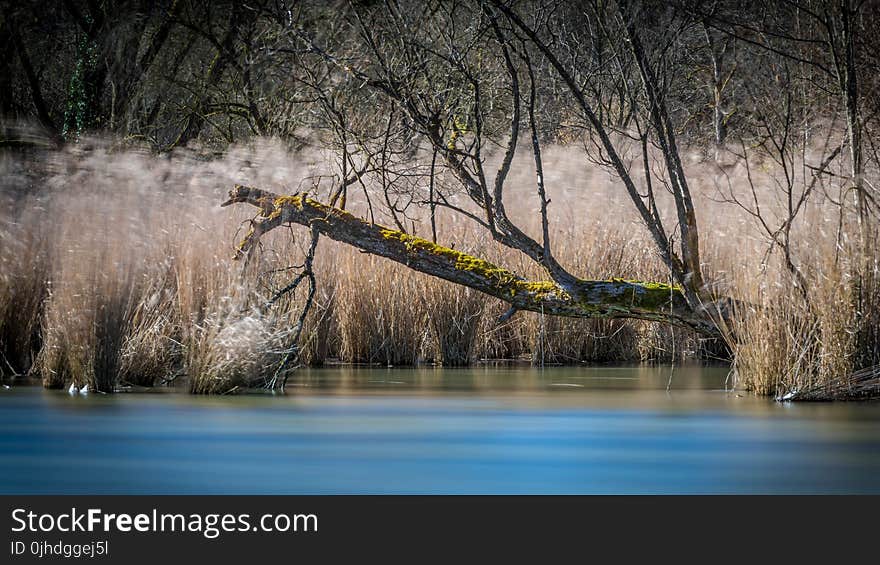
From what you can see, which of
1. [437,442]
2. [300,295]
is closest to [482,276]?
[300,295]

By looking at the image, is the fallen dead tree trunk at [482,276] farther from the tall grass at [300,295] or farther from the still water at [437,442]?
the still water at [437,442]

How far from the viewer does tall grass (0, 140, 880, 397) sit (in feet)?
22.9

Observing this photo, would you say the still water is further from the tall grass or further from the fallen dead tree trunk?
the fallen dead tree trunk

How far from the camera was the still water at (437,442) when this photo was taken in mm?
5102

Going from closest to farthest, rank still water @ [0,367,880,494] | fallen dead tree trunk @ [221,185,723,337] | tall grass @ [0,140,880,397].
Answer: still water @ [0,367,880,494], tall grass @ [0,140,880,397], fallen dead tree trunk @ [221,185,723,337]

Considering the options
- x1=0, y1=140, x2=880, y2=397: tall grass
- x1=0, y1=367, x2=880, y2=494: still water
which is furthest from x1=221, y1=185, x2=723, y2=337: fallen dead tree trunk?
x1=0, y1=367, x2=880, y2=494: still water

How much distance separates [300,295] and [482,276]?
1.92 meters

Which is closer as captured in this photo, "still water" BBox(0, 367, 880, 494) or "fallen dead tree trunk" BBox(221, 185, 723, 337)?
"still water" BBox(0, 367, 880, 494)

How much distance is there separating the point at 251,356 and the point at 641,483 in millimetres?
3222

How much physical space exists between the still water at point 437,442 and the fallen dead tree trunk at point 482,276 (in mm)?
498

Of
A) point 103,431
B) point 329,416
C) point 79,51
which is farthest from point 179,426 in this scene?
point 79,51

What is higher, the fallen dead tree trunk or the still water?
the fallen dead tree trunk

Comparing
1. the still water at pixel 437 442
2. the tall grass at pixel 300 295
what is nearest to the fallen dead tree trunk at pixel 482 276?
the tall grass at pixel 300 295

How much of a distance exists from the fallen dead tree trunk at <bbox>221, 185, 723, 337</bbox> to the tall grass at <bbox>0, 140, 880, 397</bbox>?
354 mm
